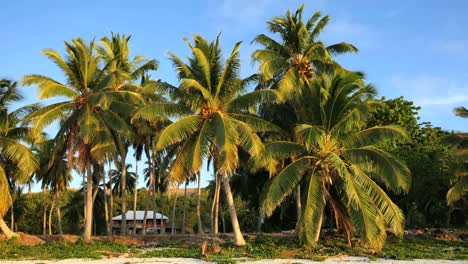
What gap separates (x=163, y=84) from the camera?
69.9ft

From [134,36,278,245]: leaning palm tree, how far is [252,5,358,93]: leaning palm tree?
3.17 meters

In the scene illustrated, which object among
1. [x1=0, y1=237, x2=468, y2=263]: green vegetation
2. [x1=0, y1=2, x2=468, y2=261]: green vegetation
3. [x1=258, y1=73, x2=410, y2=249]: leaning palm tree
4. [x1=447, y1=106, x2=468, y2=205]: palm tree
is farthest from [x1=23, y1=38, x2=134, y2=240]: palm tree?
[x1=447, y1=106, x2=468, y2=205]: palm tree

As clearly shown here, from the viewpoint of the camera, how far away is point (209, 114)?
20.8 m

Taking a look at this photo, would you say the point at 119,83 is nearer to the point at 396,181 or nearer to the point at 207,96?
the point at 207,96

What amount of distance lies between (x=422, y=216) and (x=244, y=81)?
981 inches

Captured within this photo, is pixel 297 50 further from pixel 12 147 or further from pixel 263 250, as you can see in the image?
pixel 12 147

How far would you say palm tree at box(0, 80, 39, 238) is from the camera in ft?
76.5

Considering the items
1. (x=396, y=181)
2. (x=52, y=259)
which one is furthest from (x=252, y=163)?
(x=52, y=259)

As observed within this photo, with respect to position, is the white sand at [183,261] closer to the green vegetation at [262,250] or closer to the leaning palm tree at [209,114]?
the green vegetation at [262,250]

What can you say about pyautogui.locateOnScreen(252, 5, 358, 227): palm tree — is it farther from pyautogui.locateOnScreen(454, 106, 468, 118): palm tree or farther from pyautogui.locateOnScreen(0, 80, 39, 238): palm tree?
pyautogui.locateOnScreen(0, 80, 39, 238): palm tree

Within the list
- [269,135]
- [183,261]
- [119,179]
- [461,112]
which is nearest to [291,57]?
[269,135]

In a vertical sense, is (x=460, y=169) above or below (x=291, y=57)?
below

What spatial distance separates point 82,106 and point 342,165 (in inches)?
545

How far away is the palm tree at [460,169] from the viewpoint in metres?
22.1
